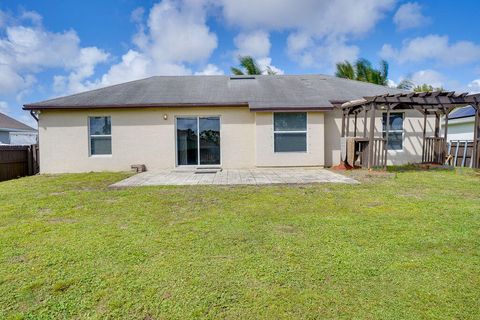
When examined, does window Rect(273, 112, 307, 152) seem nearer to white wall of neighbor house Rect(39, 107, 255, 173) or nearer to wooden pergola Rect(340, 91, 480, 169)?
white wall of neighbor house Rect(39, 107, 255, 173)

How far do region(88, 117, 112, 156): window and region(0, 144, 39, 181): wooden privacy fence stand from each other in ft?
8.66

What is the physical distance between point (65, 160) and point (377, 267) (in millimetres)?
11846

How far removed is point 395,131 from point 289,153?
497cm

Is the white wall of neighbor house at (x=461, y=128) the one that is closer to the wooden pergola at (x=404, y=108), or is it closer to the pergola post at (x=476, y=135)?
the wooden pergola at (x=404, y=108)

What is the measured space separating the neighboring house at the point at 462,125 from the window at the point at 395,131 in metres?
6.39

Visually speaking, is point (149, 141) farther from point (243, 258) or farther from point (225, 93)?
point (243, 258)

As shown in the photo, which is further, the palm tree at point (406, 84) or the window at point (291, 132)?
the palm tree at point (406, 84)

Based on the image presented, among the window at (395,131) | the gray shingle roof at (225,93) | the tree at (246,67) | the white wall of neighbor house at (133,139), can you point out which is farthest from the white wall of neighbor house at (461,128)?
the tree at (246,67)

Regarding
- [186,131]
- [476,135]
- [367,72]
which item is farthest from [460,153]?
[367,72]

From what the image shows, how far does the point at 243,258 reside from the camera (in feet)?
10.4

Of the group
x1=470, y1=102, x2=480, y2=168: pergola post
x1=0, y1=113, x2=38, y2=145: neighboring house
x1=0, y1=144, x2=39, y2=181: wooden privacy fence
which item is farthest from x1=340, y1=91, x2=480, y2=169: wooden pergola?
x1=0, y1=113, x2=38, y2=145: neighboring house

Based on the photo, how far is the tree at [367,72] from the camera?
23.6m

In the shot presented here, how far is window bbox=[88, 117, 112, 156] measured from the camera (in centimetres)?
1117

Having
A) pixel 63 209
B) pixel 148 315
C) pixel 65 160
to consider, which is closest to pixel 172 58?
pixel 65 160
